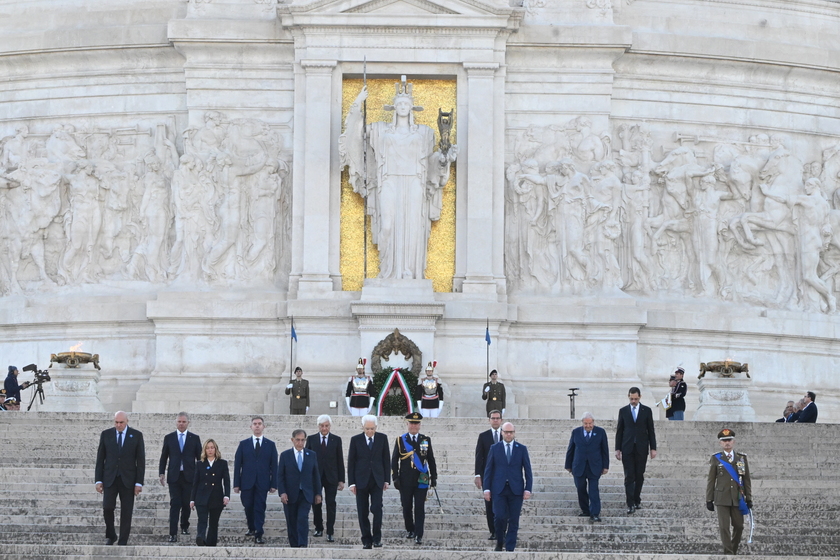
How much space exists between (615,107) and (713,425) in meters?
10.7

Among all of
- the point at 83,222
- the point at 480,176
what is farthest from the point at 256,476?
the point at 83,222

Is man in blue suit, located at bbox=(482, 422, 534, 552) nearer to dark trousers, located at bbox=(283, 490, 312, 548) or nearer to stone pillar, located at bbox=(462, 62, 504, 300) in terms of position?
dark trousers, located at bbox=(283, 490, 312, 548)

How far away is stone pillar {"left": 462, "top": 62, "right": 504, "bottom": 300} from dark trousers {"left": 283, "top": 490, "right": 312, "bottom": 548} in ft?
43.3

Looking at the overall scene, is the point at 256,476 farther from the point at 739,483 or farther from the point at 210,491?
the point at 739,483

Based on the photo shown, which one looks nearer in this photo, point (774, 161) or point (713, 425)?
point (713, 425)

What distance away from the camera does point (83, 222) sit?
3241 cm

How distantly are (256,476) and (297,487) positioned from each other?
617 millimetres

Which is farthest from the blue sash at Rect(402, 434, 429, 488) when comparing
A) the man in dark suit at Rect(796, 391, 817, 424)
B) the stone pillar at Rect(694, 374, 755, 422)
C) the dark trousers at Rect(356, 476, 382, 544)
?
the stone pillar at Rect(694, 374, 755, 422)

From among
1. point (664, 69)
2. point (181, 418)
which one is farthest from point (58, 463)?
point (664, 69)

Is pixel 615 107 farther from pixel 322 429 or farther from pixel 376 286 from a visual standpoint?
pixel 322 429

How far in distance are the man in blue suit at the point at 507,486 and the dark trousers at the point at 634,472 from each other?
7.94 ft

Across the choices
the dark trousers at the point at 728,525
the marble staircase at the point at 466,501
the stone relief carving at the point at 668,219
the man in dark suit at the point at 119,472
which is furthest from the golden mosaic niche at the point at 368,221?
the dark trousers at the point at 728,525

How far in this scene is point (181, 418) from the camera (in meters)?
18.7

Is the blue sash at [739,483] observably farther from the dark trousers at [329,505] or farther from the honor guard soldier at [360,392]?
the honor guard soldier at [360,392]
